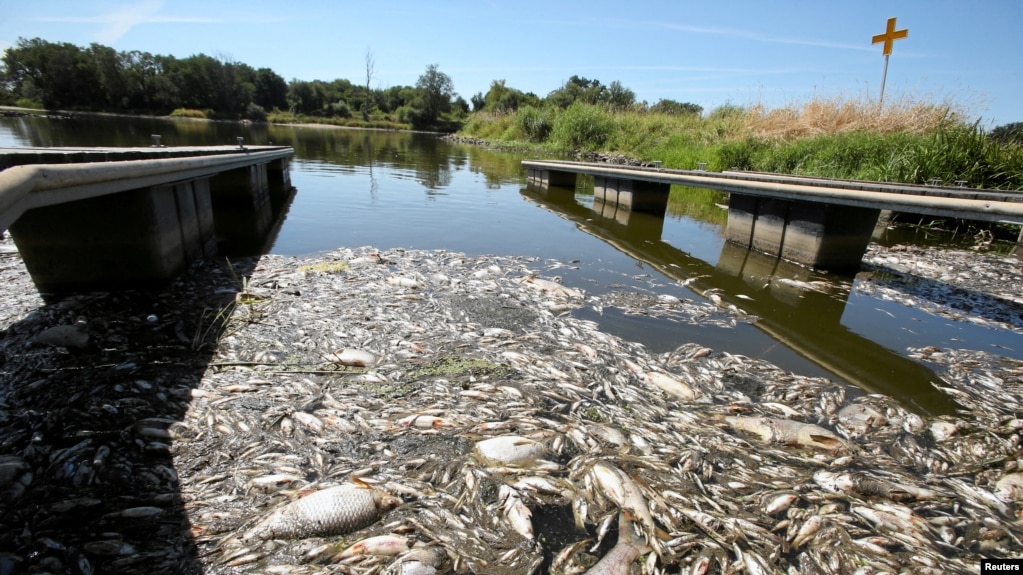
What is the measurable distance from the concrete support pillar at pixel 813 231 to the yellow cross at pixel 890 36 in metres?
11.7

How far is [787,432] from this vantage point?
3021 mm

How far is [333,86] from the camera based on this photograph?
110 meters

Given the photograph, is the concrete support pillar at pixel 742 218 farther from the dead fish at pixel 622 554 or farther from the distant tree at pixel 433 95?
the distant tree at pixel 433 95

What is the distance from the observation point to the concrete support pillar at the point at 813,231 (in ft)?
23.2

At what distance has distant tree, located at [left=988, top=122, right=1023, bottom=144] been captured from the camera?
480 inches

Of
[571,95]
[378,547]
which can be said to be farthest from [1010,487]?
[571,95]

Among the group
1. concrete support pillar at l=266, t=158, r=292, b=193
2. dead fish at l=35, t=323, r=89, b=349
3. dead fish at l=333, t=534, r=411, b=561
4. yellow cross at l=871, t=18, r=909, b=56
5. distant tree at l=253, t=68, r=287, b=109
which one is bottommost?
dead fish at l=333, t=534, r=411, b=561

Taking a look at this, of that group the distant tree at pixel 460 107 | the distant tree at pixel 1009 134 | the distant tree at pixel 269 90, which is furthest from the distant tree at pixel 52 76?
the distant tree at pixel 1009 134

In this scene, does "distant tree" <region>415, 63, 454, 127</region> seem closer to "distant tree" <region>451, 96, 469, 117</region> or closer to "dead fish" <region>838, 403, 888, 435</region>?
"distant tree" <region>451, 96, 469, 117</region>

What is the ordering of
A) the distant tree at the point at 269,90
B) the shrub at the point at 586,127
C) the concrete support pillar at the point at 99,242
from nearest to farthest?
the concrete support pillar at the point at 99,242 → the shrub at the point at 586,127 → the distant tree at the point at 269,90

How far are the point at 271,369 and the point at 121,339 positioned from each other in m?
1.37

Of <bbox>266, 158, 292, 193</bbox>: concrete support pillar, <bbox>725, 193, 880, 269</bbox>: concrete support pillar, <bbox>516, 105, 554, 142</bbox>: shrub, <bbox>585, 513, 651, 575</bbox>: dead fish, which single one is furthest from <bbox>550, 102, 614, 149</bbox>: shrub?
<bbox>585, 513, 651, 575</bbox>: dead fish

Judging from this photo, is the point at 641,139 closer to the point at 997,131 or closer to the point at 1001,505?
the point at 997,131

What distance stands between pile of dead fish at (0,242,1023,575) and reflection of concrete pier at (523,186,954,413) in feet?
1.09
